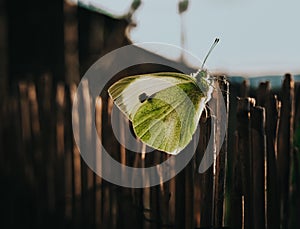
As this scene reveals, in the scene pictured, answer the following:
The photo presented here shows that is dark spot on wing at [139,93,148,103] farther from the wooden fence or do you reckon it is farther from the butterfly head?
the wooden fence

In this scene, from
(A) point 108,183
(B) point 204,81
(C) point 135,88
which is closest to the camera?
(B) point 204,81

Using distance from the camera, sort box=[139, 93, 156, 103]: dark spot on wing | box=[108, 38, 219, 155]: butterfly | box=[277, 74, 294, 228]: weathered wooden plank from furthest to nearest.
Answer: box=[277, 74, 294, 228]: weathered wooden plank
box=[139, 93, 156, 103]: dark spot on wing
box=[108, 38, 219, 155]: butterfly

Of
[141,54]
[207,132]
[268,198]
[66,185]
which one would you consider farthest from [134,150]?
[141,54]

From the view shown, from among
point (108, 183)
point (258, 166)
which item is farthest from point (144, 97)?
point (108, 183)

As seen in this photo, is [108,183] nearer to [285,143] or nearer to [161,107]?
[285,143]

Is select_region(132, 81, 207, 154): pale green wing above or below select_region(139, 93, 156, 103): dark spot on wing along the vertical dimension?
below

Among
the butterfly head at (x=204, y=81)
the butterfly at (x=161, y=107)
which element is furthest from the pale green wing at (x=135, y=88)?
the butterfly head at (x=204, y=81)

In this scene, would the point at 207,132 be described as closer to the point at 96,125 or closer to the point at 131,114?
the point at 131,114

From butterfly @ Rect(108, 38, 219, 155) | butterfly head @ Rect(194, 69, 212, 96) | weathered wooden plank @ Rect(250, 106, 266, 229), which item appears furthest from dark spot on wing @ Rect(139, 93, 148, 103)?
weathered wooden plank @ Rect(250, 106, 266, 229)

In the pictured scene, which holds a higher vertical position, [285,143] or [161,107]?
[161,107]
